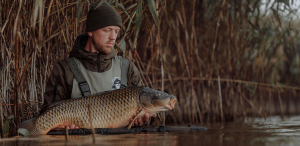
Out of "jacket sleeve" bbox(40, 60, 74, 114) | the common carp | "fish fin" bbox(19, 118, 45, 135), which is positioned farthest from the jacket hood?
"fish fin" bbox(19, 118, 45, 135)

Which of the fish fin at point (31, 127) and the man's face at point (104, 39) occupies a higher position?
the man's face at point (104, 39)

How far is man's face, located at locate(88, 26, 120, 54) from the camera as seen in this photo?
2918 mm

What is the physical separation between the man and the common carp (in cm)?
33

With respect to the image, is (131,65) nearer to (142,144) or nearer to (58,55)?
(58,55)

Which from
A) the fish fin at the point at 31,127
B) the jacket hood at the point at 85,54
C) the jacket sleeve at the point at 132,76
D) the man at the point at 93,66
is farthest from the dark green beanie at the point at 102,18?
the fish fin at the point at 31,127

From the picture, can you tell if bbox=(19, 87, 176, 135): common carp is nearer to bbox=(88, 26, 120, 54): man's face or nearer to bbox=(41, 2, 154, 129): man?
bbox=(41, 2, 154, 129): man

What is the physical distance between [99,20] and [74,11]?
2.26 ft

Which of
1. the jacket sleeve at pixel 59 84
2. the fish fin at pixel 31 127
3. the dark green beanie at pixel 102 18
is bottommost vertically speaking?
the fish fin at pixel 31 127

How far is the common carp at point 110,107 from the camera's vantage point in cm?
244

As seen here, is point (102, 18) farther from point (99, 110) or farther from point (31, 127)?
point (31, 127)

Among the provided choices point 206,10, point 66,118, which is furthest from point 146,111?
point 206,10

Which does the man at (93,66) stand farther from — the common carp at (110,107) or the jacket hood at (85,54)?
the common carp at (110,107)

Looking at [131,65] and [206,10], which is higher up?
[206,10]

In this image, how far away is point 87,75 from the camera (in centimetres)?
288
